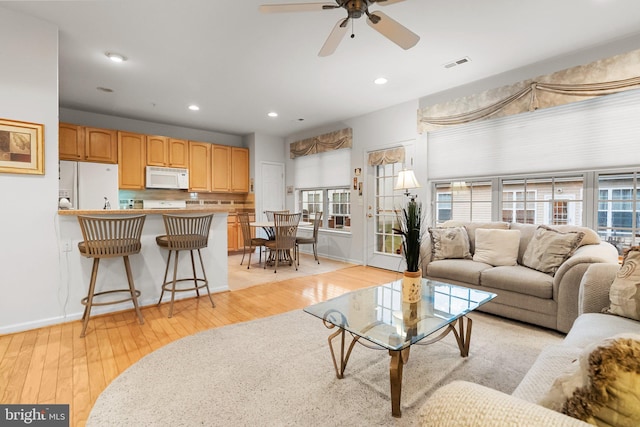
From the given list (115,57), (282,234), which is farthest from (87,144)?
(282,234)

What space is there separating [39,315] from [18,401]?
1283mm

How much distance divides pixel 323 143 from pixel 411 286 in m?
4.38

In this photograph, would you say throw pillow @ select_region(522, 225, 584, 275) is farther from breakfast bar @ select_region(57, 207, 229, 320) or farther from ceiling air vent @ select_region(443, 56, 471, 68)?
breakfast bar @ select_region(57, 207, 229, 320)

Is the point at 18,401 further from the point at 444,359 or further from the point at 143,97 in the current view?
the point at 143,97

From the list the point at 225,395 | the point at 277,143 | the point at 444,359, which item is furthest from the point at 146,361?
the point at 277,143

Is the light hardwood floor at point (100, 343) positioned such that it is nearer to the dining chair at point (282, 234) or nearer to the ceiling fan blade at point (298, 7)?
the dining chair at point (282, 234)

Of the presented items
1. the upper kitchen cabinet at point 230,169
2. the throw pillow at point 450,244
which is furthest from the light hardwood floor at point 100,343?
the upper kitchen cabinet at point 230,169

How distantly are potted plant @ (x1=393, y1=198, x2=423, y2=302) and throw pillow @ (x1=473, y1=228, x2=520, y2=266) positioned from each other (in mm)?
1547

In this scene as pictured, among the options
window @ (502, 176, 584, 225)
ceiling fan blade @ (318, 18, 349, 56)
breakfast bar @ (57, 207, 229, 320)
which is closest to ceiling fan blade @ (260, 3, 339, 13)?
ceiling fan blade @ (318, 18, 349, 56)

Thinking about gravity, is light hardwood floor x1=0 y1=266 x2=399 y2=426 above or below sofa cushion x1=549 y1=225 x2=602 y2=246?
below

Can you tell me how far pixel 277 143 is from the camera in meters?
7.14

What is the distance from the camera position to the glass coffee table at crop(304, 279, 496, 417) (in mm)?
1559

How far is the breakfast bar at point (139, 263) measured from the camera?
2.79 meters

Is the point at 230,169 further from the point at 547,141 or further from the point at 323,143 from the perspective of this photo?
the point at 547,141
